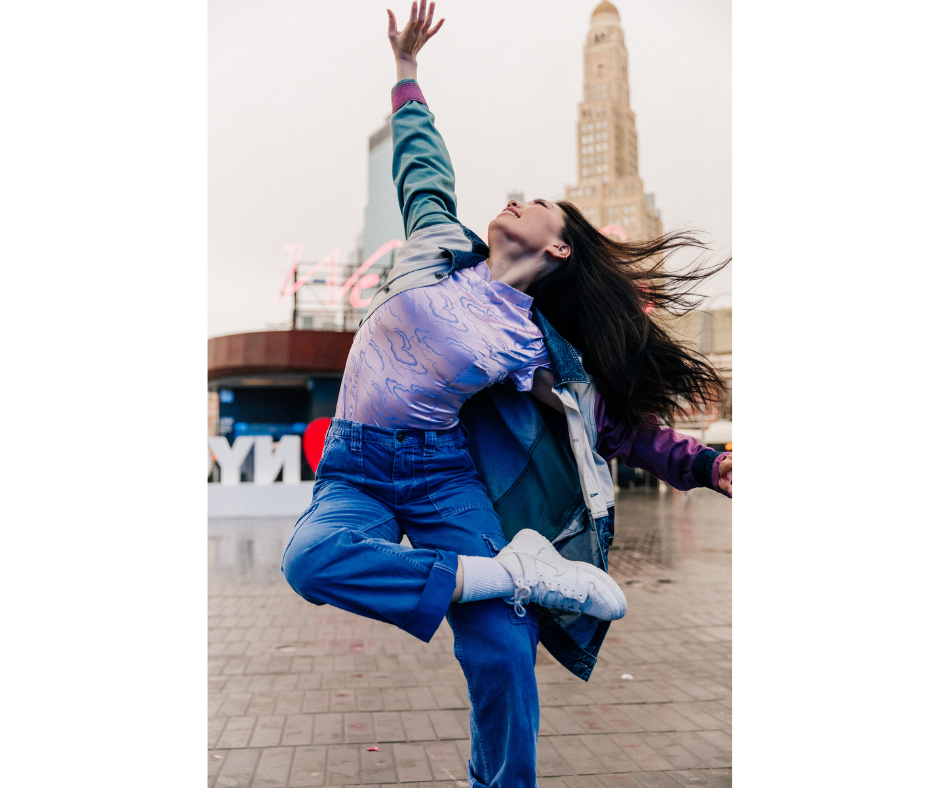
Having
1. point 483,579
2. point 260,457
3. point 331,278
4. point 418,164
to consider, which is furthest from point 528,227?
point 331,278

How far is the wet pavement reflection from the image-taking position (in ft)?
23.5

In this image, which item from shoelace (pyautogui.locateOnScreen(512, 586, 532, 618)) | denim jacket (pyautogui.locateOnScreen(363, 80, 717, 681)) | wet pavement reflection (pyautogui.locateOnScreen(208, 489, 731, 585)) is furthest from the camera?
wet pavement reflection (pyautogui.locateOnScreen(208, 489, 731, 585))

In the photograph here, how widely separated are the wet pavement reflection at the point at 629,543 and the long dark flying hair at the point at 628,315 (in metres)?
4.92

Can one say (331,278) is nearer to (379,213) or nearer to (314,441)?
(379,213)

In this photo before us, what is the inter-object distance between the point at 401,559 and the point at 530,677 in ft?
1.51

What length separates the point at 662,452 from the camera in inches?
86.0

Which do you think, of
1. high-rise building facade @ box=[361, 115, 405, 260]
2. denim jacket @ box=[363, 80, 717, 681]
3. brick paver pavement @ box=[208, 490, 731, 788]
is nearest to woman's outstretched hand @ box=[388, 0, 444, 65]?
denim jacket @ box=[363, 80, 717, 681]

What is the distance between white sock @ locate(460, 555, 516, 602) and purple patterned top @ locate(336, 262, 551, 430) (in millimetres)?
408

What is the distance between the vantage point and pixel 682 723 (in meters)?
3.29

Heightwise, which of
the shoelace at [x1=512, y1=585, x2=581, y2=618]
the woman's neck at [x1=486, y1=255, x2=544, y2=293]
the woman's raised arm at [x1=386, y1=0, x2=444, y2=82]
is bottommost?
the shoelace at [x1=512, y1=585, x2=581, y2=618]

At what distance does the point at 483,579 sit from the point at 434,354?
0.60m

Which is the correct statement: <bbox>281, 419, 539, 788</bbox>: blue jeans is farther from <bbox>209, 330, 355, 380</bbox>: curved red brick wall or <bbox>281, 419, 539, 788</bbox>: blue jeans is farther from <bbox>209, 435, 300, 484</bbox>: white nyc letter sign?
<bbox>209, 330, 355, 380</bbox>: curved red brick wall
